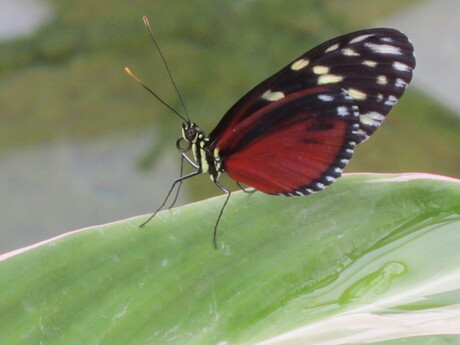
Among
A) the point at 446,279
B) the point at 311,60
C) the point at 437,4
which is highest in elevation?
the point at 437,4

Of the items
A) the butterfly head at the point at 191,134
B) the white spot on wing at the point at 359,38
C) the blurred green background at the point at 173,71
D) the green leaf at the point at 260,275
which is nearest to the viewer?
the green leaf at the point at 260,275

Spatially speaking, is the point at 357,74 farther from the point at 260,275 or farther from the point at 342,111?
the point at 260,275

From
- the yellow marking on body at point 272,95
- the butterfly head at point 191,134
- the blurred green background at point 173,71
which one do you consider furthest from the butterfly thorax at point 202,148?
the blurred green background at point 173,71

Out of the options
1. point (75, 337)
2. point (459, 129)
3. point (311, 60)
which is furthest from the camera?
point (459, 129)

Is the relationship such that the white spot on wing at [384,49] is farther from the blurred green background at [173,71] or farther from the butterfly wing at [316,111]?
the blurred green background at [173,71]

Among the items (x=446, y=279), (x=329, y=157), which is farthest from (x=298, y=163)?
(x=446, y=279)

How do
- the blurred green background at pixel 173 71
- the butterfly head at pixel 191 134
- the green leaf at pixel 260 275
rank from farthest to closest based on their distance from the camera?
the blurred green background at pixel 173 71, the butterfly head at pixel 191 134, the green leaf at pixel 260 275

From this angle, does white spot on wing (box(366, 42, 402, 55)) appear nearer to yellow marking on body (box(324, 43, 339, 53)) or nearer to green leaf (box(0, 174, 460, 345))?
yellow marking on body (box(324, 43, 339, 53))

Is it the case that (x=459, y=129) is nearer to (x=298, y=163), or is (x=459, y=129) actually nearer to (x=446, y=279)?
(x=298, y=163)
